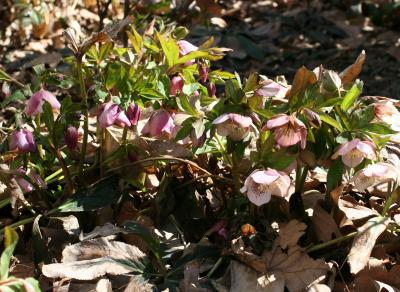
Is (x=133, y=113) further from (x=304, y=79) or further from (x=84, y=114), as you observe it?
(x=304, y=79)

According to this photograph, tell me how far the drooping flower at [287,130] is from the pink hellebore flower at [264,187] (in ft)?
0.20

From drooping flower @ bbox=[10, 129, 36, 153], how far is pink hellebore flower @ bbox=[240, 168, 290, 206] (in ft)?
1.44

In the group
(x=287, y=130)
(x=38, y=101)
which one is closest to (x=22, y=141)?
(x=38, y=101)

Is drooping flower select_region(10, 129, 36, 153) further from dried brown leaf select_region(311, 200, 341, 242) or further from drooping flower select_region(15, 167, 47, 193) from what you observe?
dried brown leaf select_region(311, 200, 341, 242)

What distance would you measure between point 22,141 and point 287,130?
53 cm

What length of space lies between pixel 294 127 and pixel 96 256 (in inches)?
17.9

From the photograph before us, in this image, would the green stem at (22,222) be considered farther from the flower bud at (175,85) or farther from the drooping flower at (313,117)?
the drooping flower at (313,117)

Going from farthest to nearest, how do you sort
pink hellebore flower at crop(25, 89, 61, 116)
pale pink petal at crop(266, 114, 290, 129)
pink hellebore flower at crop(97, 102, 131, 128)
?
pink hellebore flower at crop(25, 89, 61, 116), pink hellebore flower at crop(97, 102, 131, 128), pale pink petal at crop(266, 114, 290, 129)

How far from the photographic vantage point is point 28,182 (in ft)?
5.13

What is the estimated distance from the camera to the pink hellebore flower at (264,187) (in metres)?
1.37

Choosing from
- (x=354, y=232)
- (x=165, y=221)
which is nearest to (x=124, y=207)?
(x=165, y=221)

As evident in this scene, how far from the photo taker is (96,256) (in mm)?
1473

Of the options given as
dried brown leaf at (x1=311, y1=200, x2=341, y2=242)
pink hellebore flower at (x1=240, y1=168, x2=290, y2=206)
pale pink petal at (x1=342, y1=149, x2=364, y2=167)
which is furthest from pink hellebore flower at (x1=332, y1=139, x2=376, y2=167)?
dried brown leaf at (x1=311, y1=200, x2=341, y2=242)

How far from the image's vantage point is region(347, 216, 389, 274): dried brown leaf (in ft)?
4.67
